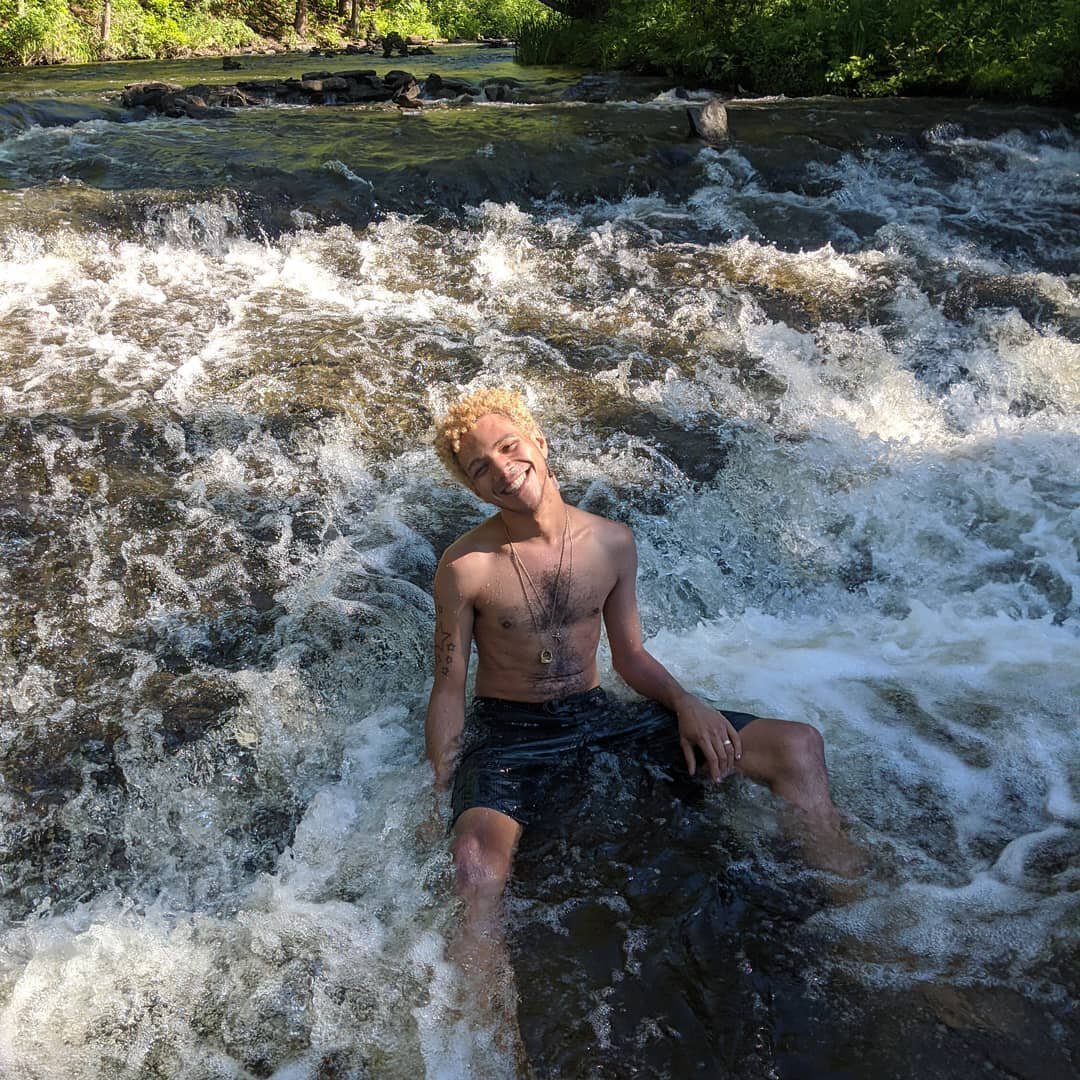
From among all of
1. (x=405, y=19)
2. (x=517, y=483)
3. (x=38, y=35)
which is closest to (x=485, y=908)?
(x=517, y=483)

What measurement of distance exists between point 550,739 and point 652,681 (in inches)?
15.5

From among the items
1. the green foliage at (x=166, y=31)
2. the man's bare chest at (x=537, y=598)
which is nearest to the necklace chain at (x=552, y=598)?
the man's bare chest at (x=537, y=598)

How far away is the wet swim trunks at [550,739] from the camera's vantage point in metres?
3.17

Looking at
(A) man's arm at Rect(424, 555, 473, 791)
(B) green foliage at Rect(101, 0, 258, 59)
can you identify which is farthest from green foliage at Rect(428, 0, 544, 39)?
(A) man's arm at Rect(424, 555, 473, 791)

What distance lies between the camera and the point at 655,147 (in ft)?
34.4

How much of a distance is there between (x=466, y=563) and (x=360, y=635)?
1046 mm

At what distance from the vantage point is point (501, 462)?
123 inches

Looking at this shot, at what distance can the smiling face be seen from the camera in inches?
123

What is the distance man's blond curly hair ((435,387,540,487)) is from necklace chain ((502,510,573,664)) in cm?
29

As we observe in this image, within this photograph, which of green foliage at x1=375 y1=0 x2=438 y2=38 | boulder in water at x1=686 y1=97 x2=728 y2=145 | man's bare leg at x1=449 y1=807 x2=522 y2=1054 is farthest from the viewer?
green foliage at x1=375 y1=0 x2=438 y2=38

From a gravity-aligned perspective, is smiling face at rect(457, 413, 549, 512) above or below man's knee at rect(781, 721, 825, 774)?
above

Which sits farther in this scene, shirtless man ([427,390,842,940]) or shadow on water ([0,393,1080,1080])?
shirtless man ([427,390,842,940])

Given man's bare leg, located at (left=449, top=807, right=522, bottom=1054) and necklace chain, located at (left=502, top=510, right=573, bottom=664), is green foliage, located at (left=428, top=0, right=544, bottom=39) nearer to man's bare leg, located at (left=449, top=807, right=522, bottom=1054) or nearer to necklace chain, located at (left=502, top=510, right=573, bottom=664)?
necklace chain, located at (left=502, top=510, right=573, bottom=664)

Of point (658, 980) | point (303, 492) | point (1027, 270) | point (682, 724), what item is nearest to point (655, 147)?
point (1027, 270)
